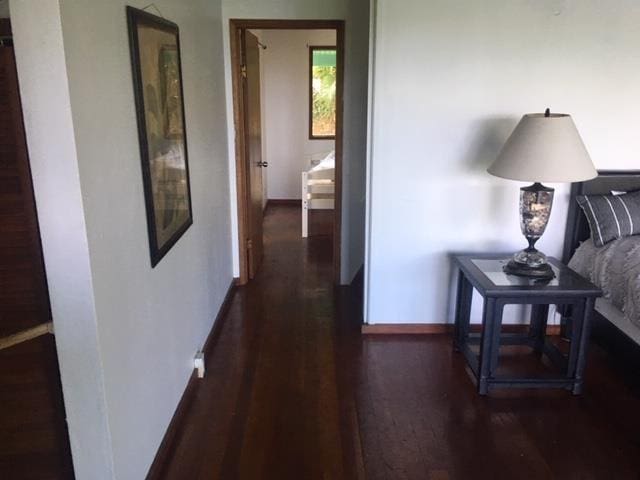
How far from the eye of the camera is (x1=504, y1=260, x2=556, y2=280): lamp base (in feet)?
9.35

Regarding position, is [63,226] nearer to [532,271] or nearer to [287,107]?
[532,271]

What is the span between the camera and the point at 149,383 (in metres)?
2.15

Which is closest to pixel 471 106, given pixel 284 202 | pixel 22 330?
pixel 22 330

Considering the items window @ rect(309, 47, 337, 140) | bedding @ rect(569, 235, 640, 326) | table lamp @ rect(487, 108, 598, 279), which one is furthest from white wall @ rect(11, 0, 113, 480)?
window @ rect(309, 47, 337, 140)

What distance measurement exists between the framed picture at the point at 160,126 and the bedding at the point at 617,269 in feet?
7.31

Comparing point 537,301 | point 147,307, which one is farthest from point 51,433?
point 537,301

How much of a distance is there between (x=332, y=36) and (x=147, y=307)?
233 inches

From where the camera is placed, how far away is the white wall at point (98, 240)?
147 cm

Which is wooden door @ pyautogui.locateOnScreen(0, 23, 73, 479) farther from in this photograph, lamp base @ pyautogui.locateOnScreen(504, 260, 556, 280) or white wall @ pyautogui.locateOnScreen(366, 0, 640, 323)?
lamp base @ pyautogui.locateOnScreen(504, 260, 556, 280)

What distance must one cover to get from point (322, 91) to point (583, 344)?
538 cm

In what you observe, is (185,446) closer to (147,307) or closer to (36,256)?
→ (147,307)

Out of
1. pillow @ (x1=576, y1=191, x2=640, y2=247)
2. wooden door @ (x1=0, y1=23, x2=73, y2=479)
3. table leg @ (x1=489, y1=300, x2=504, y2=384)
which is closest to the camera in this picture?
wooden door @ (x1=0, y1=23, x2=73, y2=479)

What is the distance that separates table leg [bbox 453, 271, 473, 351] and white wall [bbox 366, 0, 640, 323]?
24 centimetres

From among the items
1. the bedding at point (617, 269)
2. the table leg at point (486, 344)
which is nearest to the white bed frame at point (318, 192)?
the bedding at point (617, 269)
